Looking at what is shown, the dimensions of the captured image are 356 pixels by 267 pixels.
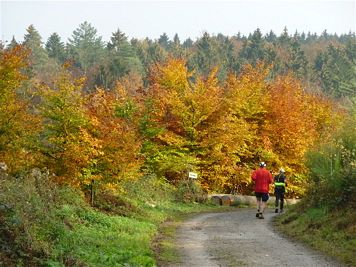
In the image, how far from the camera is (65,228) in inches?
451

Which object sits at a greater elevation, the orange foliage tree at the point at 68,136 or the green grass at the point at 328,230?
the orange foliage tree at the point at 68,136

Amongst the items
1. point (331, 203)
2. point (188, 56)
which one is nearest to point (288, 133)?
point (331, 203)

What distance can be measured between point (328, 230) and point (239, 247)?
267 centimetres

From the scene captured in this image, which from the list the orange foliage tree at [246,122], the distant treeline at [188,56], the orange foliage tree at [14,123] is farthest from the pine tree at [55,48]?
the orange foliage tree at [14,123]

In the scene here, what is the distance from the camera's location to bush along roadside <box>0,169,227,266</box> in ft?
29.0

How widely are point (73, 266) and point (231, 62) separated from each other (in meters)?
97.0

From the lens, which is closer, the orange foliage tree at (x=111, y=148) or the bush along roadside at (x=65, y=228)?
the bush along roadside at (x=65, y=228)

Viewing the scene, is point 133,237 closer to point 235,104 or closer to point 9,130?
point 9,130

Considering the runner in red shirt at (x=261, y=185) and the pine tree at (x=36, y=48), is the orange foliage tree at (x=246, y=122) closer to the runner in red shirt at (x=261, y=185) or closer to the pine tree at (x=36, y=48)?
the runner in red shirt at (x=261, y=185)

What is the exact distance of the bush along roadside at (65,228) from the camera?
29.0 ft

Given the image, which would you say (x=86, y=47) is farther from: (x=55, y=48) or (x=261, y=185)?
→ (x=261, y=185)

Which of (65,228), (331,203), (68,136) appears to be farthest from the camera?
(68,136)

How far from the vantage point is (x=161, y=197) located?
2728 centimetres

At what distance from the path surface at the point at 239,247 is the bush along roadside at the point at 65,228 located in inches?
43.0
